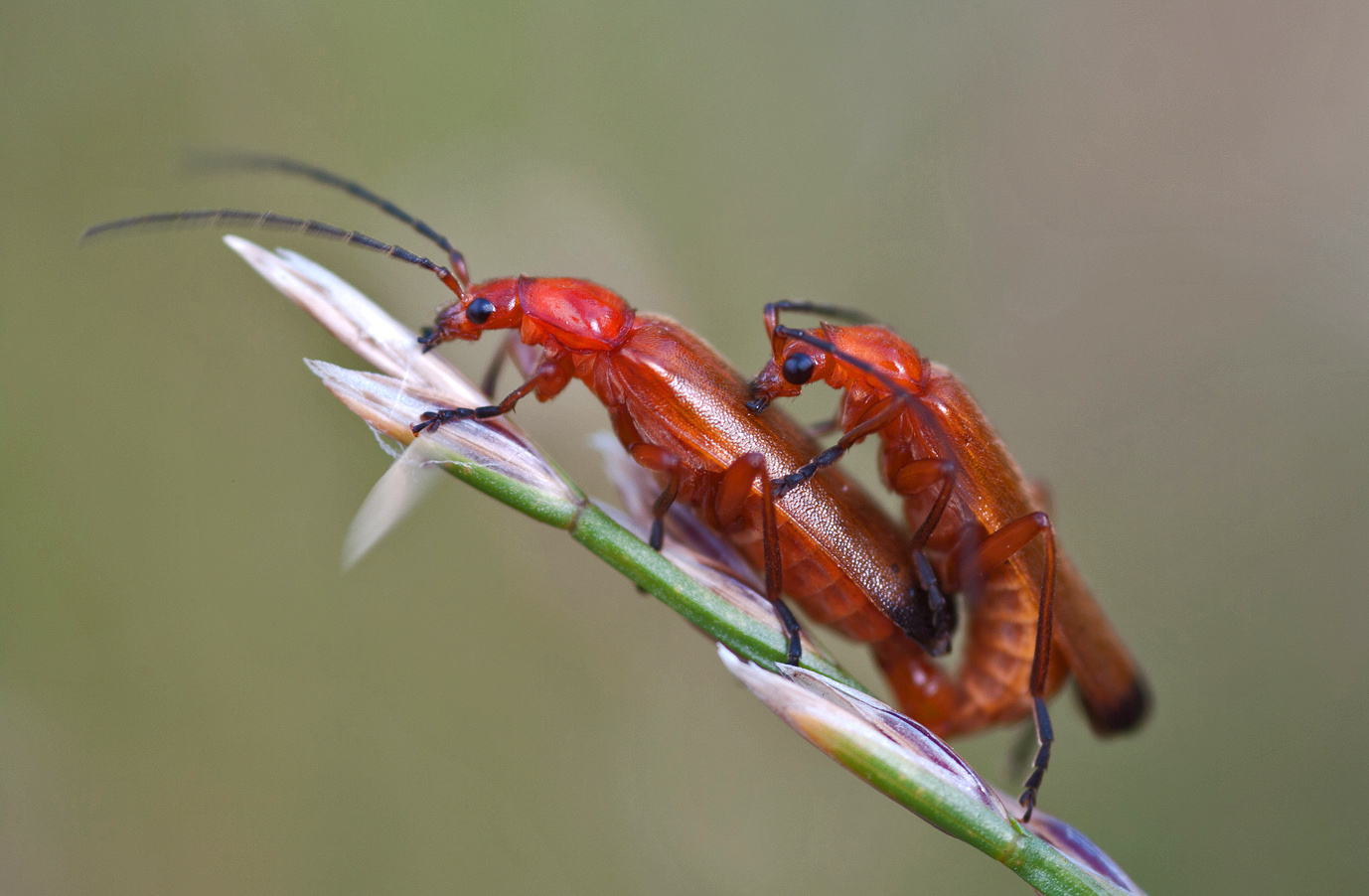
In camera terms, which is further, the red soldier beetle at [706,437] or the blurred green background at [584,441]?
the blurred green background at [584,441]

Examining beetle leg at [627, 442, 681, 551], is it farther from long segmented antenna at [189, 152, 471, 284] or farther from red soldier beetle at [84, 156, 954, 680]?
long segmented antenna at [189, 152, 471, 284]

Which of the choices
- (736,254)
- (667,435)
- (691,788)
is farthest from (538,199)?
(691,788)

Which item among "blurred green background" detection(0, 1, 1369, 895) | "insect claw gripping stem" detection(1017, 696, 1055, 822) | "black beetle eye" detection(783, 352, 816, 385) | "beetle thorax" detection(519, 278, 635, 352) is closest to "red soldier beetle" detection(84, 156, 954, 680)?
"beetle thorax" detection(519, 278, 635, 352)

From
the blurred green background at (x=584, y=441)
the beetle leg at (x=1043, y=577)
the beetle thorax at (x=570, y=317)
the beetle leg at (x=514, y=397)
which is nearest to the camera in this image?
the beetle leg at (x=514, y=397)

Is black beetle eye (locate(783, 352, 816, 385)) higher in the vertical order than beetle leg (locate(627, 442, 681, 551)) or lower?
higher

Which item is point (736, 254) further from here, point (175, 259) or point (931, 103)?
point (175, 259)

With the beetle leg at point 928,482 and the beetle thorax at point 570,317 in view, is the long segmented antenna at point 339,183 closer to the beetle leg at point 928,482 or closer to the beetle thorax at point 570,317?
the beetle thorax at point 570,317

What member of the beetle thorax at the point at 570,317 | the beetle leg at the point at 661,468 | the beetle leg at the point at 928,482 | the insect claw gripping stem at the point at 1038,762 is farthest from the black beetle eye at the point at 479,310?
the insect claw gripping stem at the point at 1038,762

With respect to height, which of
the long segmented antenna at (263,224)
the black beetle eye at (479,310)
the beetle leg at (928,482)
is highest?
the long segmented antenna at (263,224)

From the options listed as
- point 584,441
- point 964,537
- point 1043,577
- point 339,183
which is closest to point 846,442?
point 964,537
